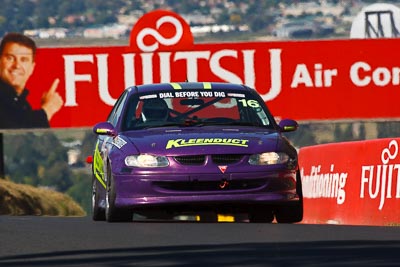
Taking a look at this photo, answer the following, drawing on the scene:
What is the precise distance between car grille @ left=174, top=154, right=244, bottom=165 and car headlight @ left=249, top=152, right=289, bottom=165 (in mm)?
122

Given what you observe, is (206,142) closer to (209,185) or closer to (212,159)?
(212,159)

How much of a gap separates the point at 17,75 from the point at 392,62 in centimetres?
740

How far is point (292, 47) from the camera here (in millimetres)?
34125

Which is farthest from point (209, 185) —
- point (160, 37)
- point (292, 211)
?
point (160, 37)

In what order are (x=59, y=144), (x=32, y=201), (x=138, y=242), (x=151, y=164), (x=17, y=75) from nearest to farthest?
(x=138, y=242), (x=151, y=164), (x=32, y=201), (x=17, y=75), (x=59, y=144)

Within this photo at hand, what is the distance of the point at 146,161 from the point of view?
50.5 feet

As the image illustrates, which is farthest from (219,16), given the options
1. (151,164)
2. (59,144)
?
(151,164)

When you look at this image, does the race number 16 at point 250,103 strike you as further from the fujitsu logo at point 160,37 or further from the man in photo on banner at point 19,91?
the fujitsu logo at point 160,37

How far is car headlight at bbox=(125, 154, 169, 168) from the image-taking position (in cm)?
1534

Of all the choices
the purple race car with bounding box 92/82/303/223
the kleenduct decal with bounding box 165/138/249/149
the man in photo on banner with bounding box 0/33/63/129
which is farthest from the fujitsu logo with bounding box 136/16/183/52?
the kleenduct decal with bounding box 165/138/249/149

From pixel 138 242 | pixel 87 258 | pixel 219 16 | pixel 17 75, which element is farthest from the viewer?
pixel 219 16

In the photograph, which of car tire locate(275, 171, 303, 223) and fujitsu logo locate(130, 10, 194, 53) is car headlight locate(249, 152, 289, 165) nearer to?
car tire locate(275, 171, 303, 223)

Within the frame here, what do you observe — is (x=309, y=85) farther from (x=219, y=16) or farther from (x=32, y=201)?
(x=219, y=16)

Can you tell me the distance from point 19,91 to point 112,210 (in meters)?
18.3
